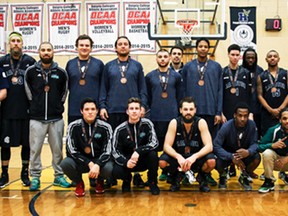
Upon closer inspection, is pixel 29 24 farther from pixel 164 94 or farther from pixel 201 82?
pixel 201 82

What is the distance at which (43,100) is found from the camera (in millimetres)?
5180

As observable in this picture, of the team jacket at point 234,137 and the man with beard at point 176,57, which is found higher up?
the man with beard at point 176,57

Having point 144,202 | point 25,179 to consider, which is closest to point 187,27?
point 25,179

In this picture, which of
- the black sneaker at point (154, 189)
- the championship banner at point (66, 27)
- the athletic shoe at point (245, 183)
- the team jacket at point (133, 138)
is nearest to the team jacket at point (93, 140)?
the team jacket at point (133, 138)

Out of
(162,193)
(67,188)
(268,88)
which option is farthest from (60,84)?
(268,88)

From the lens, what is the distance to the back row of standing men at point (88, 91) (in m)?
5.21

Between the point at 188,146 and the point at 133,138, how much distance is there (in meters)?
0.67

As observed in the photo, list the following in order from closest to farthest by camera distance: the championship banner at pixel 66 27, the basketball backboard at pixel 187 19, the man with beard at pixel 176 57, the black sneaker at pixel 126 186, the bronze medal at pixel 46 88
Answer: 1. the black sneaker at pixel 126 186
2. the bronze medal at pixel 46 88
3. the man with beard at pixel 176 57
4. the basketball backboard at pixel 187 19
5. the championship banner at pixel 66 27

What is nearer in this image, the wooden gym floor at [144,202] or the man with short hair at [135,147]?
the wooden gym floor at [144,202]

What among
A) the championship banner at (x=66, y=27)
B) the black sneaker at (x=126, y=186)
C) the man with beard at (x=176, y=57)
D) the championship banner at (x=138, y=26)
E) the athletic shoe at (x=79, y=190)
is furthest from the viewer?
the championship banner at (x=66, y=27)

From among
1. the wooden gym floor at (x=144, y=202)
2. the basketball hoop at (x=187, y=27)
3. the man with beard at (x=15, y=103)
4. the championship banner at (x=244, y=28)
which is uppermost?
the championship banner at (x=244, y=28)

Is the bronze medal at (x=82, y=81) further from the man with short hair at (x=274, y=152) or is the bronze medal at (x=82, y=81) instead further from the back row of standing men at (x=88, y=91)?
the man with short hair at (x=274, y=152)

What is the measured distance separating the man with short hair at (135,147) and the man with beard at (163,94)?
0.32m

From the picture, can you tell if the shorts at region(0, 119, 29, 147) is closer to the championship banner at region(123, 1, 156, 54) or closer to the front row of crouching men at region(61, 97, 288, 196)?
the front row of crouching men at region(61, 97, 288, 196)
